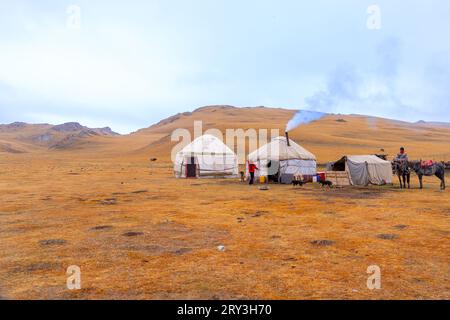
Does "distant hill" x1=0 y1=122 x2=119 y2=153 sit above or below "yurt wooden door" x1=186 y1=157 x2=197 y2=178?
above

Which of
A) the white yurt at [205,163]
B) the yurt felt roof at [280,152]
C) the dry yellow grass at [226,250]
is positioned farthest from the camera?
the white yurt at [205,163]

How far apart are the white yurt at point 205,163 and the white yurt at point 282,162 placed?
4945 mm

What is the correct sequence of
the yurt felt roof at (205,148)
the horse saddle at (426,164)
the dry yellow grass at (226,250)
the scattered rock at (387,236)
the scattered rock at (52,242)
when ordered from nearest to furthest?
the dry yellow grass at (226,250) → the scattered rock at (52,242) → the scattered rock at (387,236) → the horse saddle at (426,164) → the yurt felt roof at (205,148)

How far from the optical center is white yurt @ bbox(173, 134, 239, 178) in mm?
30656

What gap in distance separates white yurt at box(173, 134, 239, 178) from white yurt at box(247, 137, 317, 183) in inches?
195

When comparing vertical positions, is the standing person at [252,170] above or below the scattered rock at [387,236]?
above

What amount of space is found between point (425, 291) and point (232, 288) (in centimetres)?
284

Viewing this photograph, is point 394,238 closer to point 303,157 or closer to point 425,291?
point 425,291

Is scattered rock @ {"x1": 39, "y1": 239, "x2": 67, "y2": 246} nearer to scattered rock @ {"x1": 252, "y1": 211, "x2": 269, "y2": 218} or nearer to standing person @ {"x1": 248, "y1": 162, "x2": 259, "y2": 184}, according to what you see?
scattered rock @ {"x1": 252, "y1": 211, "x2": 269, "y2": 218}

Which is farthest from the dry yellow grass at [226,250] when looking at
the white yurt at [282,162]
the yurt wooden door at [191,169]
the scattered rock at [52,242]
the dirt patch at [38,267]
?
the yurt wooden door at [191,169]

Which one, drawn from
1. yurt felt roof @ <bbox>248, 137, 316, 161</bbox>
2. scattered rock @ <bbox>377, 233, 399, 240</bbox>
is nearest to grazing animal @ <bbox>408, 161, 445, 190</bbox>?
yurt felt roof @ <bbox>248, 137, 316, 161</bbox>

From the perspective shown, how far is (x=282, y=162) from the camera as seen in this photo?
25.6 metres

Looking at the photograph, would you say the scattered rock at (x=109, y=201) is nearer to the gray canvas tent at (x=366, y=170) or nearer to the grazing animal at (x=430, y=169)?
the gray canvas tent at (x=366, y=170)

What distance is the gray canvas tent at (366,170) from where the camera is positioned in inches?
891
